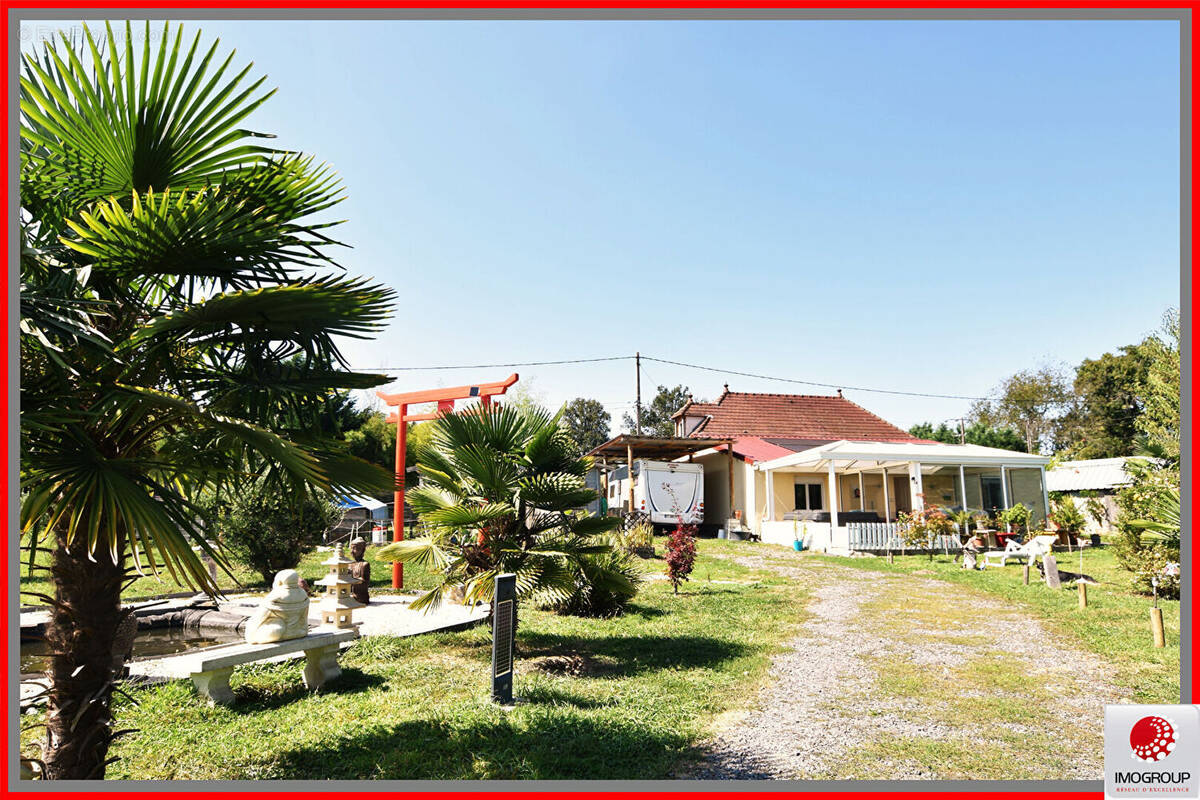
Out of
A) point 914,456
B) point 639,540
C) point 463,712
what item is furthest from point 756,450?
point 463,712

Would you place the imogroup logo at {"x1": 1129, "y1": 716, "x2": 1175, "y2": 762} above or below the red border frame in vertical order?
below

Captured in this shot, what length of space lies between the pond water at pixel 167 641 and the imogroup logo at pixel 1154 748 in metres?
8.93

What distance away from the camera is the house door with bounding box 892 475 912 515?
27431 mm

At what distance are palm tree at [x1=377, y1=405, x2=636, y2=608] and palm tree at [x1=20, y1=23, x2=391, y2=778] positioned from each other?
3.37 m

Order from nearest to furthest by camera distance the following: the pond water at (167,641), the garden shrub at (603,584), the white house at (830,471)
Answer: the garden shrub at (603,584) → the pond water at (167,641) → the white house at (830,471)

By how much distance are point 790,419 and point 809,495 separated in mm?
7987

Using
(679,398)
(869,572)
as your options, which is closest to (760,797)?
(869,572)

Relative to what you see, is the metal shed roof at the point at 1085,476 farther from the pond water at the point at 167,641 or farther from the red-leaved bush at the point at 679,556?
the pond water at the point at 167,641

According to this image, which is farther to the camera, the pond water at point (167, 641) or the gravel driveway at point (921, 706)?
the pond water at point (167, 641)

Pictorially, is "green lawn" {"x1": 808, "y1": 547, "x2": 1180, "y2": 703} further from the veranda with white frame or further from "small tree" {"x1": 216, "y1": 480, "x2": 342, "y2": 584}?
"small tree" {"x1": 216, "y1": 480, "x2": 342, "y2": 584}

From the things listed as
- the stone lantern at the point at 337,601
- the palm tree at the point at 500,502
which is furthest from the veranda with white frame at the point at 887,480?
the stone lantern at the point at 337,601

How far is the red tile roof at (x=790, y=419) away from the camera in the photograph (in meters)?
32.3

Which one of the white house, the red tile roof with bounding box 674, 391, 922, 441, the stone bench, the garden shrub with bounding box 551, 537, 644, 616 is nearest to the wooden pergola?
the white house

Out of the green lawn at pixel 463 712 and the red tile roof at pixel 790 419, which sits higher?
the red tile roof at pixel 790 419
